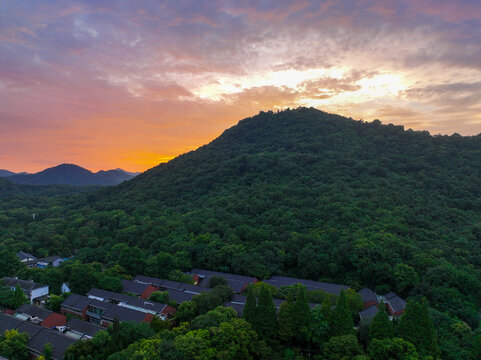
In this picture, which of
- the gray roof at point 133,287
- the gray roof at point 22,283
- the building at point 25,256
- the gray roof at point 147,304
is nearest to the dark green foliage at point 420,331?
the gray roof at point 147,304

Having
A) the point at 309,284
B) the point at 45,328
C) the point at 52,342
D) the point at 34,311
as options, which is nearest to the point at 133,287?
the point at 34,311

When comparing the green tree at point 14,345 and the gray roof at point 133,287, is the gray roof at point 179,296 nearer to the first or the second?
the gray roof at point 133,287

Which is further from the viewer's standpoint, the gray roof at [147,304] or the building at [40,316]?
the gray roof at [147,304]

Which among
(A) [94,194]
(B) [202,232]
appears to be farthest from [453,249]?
(A) [94,194]

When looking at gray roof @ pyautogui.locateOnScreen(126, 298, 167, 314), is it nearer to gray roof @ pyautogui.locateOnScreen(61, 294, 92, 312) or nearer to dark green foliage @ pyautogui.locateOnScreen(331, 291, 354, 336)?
gray roof @ pyautogui.locateOnScreen(61, 294, 92, 312)

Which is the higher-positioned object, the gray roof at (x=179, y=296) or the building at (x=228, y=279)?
the building at (x=228, y=279)

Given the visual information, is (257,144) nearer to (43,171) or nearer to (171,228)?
(171,228)

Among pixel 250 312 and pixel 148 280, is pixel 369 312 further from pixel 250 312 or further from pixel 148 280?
pixel 148 280
